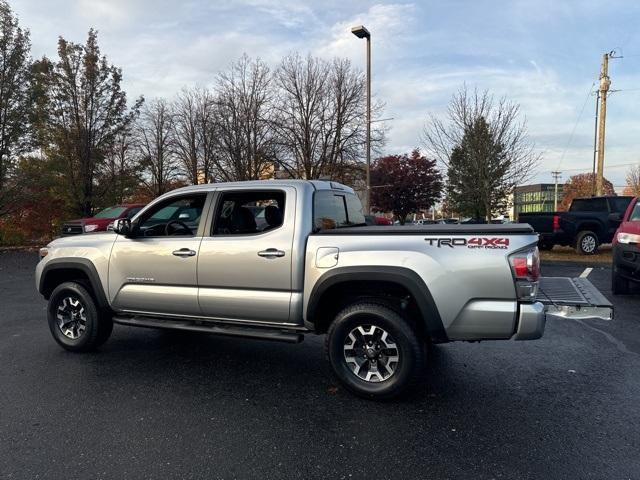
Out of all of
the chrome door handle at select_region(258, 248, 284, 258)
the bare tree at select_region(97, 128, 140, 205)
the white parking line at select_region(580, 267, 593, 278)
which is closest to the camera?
→ the chrome door handle at select_region(258, 248, 284, 258)

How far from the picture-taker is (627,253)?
7648 millimetres

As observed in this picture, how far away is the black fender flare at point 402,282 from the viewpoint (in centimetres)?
355

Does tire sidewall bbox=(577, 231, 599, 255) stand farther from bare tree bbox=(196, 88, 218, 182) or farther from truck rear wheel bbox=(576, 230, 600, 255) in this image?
bare tree bbox=(196, 88, 218, 182)

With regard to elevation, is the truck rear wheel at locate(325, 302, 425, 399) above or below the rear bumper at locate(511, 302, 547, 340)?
below

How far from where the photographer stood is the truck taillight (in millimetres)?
3369

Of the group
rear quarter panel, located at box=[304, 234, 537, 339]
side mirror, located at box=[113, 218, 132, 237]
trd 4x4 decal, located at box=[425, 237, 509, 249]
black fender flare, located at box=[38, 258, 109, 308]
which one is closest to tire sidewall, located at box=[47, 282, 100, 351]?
black fender flare, located at box=[38, 258, 109, 308]

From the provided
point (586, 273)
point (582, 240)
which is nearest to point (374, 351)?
point (586, 273)

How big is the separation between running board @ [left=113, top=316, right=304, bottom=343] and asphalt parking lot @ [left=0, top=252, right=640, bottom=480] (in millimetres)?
450

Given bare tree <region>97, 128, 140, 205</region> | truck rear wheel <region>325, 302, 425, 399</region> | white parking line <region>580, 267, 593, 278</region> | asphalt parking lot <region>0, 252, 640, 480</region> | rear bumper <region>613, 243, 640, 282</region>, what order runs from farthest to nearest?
bare tree <region>97, 128, 140, 205</region>, white parking line <region>580, 267, 593, 278</region>, rear bumper <region>613, 243, 640, 282</region>, truck rear wheel <region>325, 302, 425, 399</region>, asphalt parking lot <region>0, 252, 640, 480</region>

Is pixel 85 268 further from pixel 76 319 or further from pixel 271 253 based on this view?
pixel 271 253

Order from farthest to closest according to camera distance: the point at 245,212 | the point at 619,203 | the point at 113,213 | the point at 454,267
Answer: the point at 113,213, the point at 619,203, the point at 245,212, the point at 454,267

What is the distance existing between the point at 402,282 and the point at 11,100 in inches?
813

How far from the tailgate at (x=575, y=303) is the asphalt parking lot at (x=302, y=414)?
765 mm

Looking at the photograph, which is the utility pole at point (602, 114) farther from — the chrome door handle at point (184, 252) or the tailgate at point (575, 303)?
the chrome door handle at point (184, 252)
